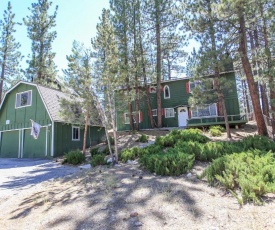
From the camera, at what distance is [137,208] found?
Answer: 360 cm

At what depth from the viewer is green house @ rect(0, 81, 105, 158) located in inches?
545

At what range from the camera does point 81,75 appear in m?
9.27

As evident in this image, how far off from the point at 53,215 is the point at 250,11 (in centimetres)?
1028

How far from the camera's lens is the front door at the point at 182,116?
64.6ft

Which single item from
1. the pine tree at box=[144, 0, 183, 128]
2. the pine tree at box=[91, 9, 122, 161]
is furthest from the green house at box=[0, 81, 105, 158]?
the pine tree at box=[144, 0, 183, 128]

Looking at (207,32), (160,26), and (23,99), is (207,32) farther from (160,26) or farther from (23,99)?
(23,99)

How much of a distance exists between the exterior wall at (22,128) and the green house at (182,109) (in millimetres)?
6146

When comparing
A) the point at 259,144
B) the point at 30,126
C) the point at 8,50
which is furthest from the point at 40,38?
the point at 259,144

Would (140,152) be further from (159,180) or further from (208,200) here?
(208,200)

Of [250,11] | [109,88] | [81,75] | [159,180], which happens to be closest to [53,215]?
[159,180]

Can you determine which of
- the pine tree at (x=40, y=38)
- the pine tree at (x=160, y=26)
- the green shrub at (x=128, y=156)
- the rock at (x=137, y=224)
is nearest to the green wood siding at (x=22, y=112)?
the pine tree at (x=40, y=38)

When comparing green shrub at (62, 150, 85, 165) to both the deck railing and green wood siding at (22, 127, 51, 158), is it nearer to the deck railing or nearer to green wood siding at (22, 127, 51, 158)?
green wood siding at (22, 127, 51, 158)

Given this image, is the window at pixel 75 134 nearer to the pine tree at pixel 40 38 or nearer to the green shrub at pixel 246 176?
the pine tree at pixel 40 38

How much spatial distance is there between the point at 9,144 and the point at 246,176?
16532mm
